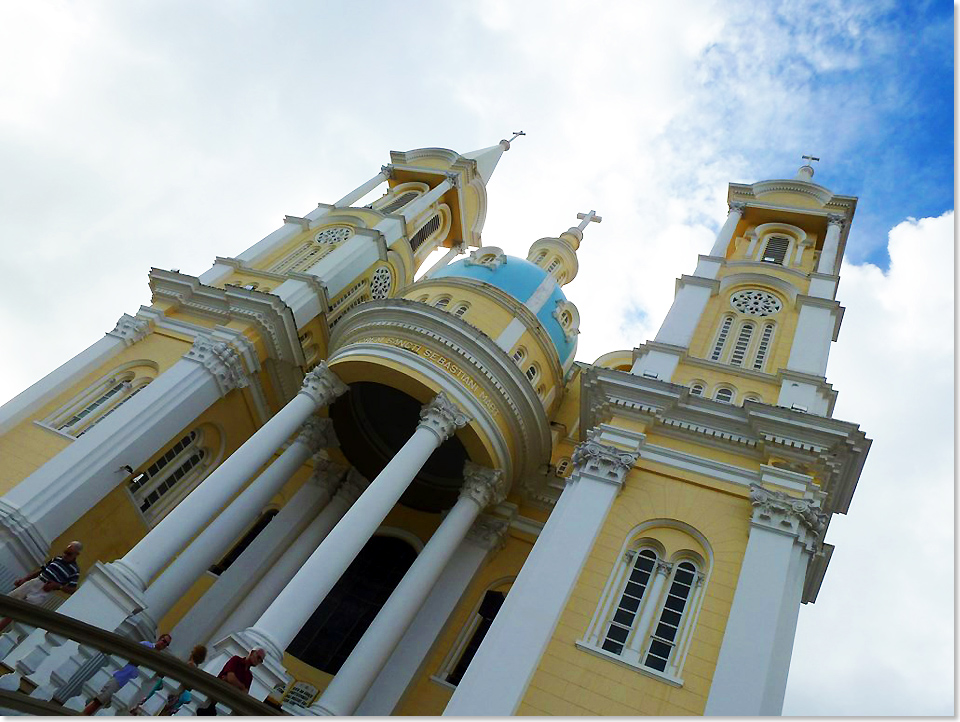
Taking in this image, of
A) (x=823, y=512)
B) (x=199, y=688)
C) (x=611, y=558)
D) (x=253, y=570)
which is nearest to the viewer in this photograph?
(x=199, y=688)

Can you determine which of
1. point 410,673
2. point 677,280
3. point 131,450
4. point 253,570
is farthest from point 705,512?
point 131,450

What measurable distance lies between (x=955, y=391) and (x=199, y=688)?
971 centimetres

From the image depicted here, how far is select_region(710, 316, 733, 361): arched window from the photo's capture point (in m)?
21.2

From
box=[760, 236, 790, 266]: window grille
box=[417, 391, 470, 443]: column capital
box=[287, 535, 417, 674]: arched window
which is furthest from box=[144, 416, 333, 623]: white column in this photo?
box=[760, 236, 790, 266]: window grille

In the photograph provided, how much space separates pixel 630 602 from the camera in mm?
14547

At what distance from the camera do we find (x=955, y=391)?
30.6 feet

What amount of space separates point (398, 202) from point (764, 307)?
56.1 ft

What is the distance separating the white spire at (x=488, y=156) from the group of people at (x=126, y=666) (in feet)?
96.5

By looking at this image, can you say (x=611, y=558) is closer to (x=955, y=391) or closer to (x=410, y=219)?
(x=955, y=391)

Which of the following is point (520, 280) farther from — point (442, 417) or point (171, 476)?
point (171, 476)

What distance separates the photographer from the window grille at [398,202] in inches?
1262

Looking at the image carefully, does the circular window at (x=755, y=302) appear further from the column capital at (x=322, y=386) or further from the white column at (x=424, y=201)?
the white column at (x=424, y=201)

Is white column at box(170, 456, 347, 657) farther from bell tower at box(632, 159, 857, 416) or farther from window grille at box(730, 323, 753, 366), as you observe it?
window grille at box(730, 323, 753, 366)

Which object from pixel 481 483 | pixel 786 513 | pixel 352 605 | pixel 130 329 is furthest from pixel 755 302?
pixel 130 329
